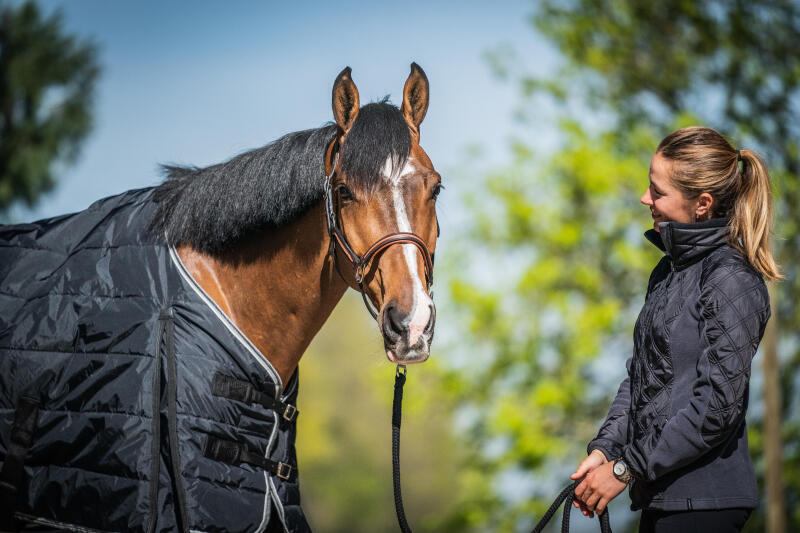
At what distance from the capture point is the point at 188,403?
2400 mm

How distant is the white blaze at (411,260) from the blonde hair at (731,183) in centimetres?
81

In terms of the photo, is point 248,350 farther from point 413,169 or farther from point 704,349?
point 704,349

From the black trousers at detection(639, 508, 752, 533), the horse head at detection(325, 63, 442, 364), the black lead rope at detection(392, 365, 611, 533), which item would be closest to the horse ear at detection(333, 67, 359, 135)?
the horse head at detection(325, 63, 442, 364)

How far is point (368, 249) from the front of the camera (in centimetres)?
238

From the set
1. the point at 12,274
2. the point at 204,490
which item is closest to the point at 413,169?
the point at 204,490

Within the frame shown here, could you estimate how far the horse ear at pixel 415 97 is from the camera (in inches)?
104

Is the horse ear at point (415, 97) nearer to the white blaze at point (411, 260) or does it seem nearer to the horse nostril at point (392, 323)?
the white blaze at point (411, 260)

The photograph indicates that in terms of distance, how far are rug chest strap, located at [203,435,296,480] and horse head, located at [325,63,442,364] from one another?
0.64 meters

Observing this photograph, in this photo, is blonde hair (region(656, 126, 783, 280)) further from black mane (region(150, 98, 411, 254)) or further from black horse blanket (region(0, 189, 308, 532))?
black horse blanket (region(0, 189, 308, 532))

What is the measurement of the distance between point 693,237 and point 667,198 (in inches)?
5.8

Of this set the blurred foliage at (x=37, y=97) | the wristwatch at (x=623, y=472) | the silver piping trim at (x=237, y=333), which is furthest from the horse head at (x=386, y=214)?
the blurred foliage at (x=37, y=97)

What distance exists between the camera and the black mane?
251 centimetres

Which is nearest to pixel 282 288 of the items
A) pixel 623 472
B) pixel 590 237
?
pixel 623 472

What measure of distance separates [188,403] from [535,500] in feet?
30.7
